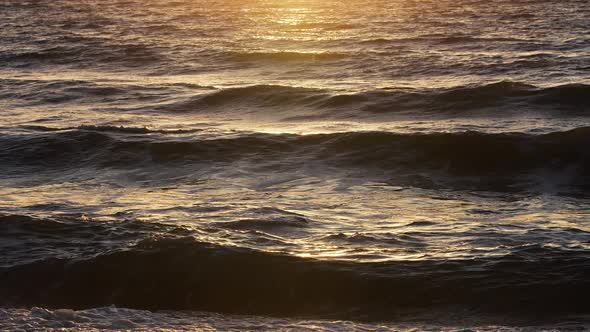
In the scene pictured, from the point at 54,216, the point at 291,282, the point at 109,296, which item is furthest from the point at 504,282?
the point at 54,216

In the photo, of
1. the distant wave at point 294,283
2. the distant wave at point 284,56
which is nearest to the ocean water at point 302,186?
the distant wave at point 294,283

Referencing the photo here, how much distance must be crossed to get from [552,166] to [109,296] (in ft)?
22.1

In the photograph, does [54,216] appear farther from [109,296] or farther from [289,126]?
[289,126]

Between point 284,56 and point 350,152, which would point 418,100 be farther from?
point 284,56

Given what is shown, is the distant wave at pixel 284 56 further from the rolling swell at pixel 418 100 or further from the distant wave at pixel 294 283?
the distant wave at pixel 294 283

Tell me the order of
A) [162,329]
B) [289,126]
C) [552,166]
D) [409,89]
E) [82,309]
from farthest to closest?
[409,89], [289,126], [552,166], [82,309], [162,329]

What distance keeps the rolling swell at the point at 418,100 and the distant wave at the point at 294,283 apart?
856 cm

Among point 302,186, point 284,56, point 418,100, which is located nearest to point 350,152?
point 302,186

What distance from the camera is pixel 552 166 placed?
11.7 m

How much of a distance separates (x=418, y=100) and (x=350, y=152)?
14.4ft

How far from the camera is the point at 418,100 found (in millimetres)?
16547

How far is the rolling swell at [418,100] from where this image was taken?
15750mm

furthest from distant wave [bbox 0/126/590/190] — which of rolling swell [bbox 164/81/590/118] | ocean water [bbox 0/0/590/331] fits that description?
rolling swell [bbox 164/81/590/118]

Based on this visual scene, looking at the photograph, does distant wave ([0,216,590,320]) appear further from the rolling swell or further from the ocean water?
the rolling swell
